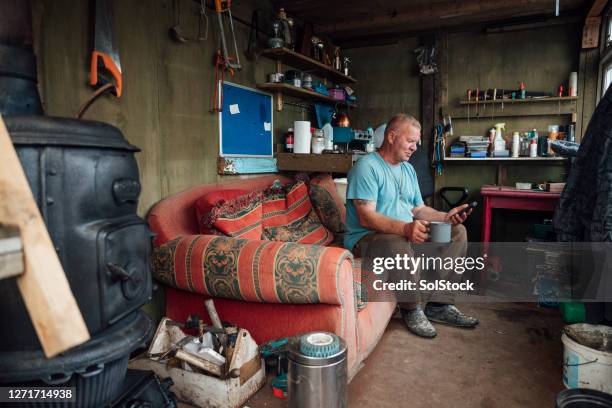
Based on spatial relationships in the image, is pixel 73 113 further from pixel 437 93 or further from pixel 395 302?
pixel 437 93

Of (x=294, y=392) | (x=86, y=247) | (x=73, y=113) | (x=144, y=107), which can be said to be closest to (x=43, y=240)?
(x=86, y=247)

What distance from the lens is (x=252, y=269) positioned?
181 cm

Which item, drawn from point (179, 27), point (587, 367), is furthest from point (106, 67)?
point (587, 367)

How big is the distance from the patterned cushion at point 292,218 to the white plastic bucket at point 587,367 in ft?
5.04

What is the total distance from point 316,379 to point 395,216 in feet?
4.06

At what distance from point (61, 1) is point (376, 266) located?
2019mm

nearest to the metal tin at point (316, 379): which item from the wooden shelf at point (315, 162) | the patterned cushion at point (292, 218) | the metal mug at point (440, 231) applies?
the metal mug at point (440, 231)

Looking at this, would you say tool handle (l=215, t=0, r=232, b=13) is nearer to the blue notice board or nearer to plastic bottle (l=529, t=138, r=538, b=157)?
the blue notice board

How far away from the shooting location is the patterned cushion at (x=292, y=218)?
Result: 2604 mm

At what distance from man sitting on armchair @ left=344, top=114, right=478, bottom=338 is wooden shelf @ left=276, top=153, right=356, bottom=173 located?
0.64 metres

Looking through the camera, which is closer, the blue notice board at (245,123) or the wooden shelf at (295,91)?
the blue notice board at (245,123)

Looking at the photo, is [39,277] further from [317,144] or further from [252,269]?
[317,144]

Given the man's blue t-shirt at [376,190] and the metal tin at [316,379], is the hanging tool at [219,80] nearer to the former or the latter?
the man's blue t-shirt at [376,190]

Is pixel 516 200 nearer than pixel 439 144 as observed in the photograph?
Yes
